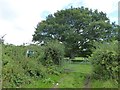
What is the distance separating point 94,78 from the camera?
14.5 m

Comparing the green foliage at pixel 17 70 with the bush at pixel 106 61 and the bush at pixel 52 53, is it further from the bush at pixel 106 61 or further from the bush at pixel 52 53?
the bush at pixel 52 53

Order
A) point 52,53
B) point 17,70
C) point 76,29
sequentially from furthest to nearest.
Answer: point 76,29, point 52,53, point 17,70

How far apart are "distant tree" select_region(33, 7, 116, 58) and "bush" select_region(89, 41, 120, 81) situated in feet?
60.5

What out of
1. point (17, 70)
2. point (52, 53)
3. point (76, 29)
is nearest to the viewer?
point (17, 70)

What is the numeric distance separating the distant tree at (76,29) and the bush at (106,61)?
18442 millimetres

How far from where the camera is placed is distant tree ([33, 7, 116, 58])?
34000 millimetres

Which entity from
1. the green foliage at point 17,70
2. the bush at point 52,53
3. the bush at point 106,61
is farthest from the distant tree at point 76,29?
the green foliage at point 17,70

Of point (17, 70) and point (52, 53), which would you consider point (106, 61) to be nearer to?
point (17, 70)

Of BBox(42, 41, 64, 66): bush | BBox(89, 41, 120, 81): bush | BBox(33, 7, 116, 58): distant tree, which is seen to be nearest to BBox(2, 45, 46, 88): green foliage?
BBox(89, 41, 120, 81): bush

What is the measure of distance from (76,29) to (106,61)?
21.2 metres

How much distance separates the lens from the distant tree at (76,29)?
34.0 meters

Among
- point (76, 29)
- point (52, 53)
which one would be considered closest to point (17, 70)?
point (52, 53)

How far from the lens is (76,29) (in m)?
35.0

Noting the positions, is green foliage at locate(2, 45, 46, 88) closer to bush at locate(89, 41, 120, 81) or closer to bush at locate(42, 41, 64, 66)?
bush at locate(89, 41, 120, 81)
